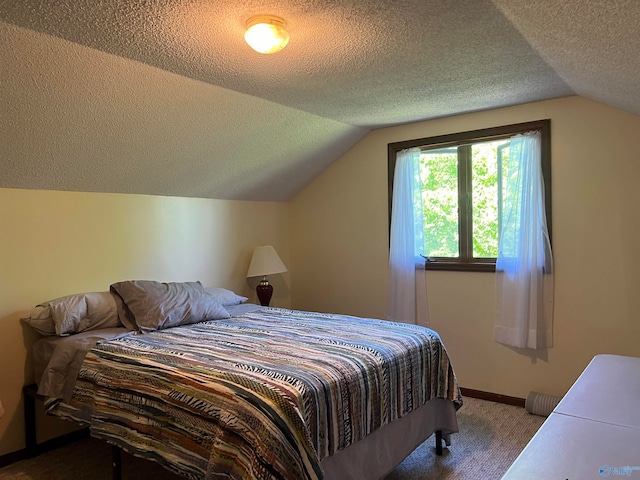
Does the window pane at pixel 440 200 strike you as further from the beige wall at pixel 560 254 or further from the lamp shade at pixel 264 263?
the lamp shade at pixel 264 263

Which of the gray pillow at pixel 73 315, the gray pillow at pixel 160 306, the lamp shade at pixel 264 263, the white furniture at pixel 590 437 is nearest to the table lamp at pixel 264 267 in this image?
the lamp shade at pixel 264 263

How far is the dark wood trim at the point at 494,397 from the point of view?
349 centimetres

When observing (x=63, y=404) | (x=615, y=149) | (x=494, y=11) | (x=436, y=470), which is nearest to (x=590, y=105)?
(x=615, y=149)

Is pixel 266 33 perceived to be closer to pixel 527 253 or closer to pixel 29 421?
pixel 527 253

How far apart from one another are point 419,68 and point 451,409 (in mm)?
1909

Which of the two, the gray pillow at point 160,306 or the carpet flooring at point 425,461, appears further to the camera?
the gray pillow at point 160,306

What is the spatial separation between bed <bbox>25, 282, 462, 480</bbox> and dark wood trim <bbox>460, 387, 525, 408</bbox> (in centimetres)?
103

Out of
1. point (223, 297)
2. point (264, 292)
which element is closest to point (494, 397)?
point (264, 292)

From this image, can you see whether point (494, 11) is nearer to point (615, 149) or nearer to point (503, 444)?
point (615, 149)

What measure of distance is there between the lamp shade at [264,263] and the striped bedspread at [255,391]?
52.0 inches

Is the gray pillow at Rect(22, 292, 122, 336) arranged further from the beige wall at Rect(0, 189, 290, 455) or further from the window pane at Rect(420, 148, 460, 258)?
the window pane at Rect(420, 148, 460, 258)

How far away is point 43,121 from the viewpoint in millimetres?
2492

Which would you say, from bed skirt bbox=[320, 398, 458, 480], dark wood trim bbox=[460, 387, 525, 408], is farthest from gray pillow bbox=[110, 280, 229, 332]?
dark wood trim bbox=[460, 387, 525, 408]

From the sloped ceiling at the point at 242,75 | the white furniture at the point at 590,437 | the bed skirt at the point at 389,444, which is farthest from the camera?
the bed skirt at the point at 389,444
